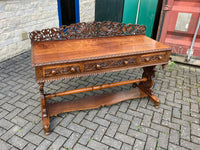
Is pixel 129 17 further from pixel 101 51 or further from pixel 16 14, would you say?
pixel 101 51

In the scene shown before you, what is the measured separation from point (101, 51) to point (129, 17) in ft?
14.2

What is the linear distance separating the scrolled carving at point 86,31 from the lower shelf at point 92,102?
115cm

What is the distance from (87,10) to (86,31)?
185 inches

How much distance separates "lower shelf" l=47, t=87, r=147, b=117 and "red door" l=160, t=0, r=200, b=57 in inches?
89.3

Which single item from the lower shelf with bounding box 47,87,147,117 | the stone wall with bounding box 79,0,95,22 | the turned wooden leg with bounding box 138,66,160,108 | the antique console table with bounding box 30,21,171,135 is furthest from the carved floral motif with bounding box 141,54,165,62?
the stone wall with bounding box 79,0,95,22

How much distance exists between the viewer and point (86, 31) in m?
2.96

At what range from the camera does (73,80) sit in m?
4.04

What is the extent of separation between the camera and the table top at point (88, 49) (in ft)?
7.49

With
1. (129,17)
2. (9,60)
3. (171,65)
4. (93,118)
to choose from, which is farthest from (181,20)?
(9,60)

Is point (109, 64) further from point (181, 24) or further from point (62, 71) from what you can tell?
point (181, 24)

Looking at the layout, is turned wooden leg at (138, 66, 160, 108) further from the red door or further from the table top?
the red door

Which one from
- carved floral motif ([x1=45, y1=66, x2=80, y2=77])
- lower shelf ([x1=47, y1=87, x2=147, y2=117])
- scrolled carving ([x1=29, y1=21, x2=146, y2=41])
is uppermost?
scrolled carving ([x1=29, y1=21, x2=146, y2=41])

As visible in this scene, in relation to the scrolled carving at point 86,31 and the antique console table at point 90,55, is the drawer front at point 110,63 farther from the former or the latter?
the scrolled carving at point 86,31

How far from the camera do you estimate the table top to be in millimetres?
2283
